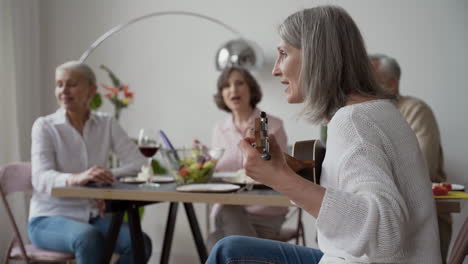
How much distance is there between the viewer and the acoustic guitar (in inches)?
49.2

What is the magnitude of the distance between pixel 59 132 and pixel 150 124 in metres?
1.70

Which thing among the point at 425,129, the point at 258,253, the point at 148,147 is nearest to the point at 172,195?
→ the point at 148,147

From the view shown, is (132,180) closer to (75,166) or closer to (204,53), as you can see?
(75,166)

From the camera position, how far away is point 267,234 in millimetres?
3059

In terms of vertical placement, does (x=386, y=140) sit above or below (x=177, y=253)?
above

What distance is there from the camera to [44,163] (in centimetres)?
274

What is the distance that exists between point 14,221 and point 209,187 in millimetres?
1112

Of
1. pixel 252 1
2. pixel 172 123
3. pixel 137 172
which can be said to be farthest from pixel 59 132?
pixel 252 1

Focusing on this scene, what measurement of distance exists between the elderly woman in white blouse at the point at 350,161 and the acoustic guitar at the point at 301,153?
0.03 meters

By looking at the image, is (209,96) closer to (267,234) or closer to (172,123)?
(172,123)

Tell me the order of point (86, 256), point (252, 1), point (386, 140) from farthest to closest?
point (252, 1) → point (86, 256) → point (386, 140)

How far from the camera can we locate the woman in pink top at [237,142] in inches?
119

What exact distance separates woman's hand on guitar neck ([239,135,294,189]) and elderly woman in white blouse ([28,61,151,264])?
1.38 m

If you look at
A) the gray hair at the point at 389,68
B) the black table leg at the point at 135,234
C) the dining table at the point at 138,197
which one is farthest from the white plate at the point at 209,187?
the gray hair at the point at 389,68
